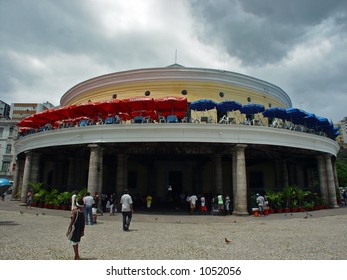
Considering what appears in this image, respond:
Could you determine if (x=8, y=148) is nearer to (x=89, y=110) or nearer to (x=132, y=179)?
(x=132, y=179)

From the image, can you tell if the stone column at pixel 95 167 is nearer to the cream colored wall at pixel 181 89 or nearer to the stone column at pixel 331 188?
the cream colored wall at pixel 181 89

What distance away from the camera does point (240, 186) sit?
16.3 meters

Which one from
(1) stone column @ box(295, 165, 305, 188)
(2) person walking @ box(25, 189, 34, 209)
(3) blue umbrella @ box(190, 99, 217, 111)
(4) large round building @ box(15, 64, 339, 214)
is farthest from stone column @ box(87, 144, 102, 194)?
(1) stone column @ box(295, 165, 305, 188)

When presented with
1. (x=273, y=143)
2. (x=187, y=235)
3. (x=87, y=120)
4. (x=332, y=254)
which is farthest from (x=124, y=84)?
(x=332, y=254)

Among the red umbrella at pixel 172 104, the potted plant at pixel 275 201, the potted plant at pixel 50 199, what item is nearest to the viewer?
the red umbrella at pixel 172 104

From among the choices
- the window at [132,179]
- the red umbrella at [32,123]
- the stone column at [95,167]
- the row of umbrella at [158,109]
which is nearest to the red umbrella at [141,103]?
the row of umbrella at [158,109]

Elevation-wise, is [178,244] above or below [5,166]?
below

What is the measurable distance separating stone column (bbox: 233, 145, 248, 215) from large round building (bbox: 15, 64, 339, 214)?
2.6 inches

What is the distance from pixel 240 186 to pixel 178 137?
5207 millimetres

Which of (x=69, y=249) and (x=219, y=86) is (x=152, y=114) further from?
(x=69, y=249)

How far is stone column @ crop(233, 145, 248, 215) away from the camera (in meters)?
16.1

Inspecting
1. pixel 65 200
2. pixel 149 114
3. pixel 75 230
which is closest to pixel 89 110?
pixel 149 114

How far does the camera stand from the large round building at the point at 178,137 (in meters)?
16.8

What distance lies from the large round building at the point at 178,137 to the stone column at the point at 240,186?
0.07 m
